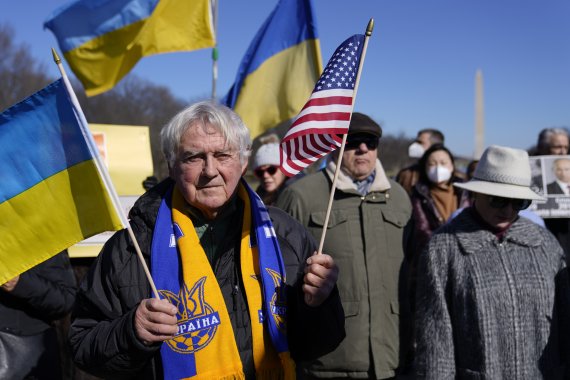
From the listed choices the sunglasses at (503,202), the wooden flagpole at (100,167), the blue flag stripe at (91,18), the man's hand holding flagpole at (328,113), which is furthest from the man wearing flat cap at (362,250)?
the blue flag stripe at (91,18)

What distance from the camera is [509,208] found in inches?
128

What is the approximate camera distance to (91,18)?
6328mm

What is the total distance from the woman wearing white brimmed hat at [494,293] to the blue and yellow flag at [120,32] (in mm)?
3808

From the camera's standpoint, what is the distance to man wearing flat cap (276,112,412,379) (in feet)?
12.0

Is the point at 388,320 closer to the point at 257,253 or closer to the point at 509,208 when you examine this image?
the point at 509,208

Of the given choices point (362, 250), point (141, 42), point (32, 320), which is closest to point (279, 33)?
point (141, 42)

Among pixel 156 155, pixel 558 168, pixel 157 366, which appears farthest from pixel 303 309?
pixel 156 155

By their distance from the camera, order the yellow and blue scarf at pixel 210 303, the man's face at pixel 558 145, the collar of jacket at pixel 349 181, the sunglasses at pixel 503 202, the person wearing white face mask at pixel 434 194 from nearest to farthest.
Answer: the yellow and blue scarf at pixel 210 303, the sunglasses at pixel 503 202, the collar of jacket at pixel 349 181, the person wearing white face mask at pixel 434 194, the man's face at pixel 558 145

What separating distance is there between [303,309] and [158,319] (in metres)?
0.63

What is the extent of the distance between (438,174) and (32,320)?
363 cm

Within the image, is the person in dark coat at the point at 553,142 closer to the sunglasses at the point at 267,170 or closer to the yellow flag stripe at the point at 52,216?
the sunglasses at the point at 267,170

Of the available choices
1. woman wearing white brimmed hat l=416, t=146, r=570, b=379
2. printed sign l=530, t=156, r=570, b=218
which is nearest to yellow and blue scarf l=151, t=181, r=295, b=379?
woman wearing white brimmed hat l=416, t=146, r=570, b=379

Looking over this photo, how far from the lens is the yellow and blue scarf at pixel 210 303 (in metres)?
2.35

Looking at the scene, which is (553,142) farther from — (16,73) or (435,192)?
(16,73)
